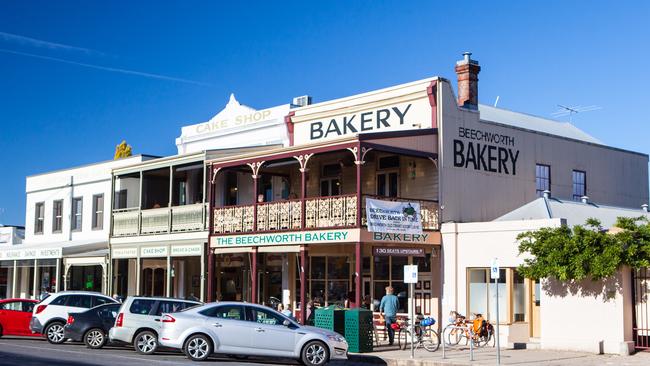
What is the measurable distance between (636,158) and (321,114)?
1252 cm

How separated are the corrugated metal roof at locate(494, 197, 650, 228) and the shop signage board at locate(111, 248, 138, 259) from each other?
47.4 feet

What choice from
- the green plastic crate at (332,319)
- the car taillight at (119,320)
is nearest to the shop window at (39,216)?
the car taillight at (119,320)

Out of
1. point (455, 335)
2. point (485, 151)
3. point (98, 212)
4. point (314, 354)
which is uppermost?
point (485, 151)

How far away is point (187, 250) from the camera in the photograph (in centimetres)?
3066

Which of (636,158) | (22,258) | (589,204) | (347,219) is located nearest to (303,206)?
(347,219)

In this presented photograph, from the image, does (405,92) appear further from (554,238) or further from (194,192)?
(194,192)

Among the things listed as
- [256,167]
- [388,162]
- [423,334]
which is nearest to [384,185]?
[388,162]

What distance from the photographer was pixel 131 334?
69.2 feet

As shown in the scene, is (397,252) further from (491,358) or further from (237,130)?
(237,130)

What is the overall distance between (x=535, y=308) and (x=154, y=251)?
586 inches

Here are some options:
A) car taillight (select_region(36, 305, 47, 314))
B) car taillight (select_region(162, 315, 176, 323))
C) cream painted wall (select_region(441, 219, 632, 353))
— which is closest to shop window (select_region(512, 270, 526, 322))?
cream painted wall (select_region(441, 219, 632, 353))

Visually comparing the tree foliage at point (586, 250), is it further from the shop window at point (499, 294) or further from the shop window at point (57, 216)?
the shop window at point (57, 216)

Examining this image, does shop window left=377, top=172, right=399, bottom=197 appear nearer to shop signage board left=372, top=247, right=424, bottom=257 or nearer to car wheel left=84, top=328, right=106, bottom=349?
shop signage board left=372, top=247, right=424, bottom=257

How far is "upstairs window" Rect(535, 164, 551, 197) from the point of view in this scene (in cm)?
2908
